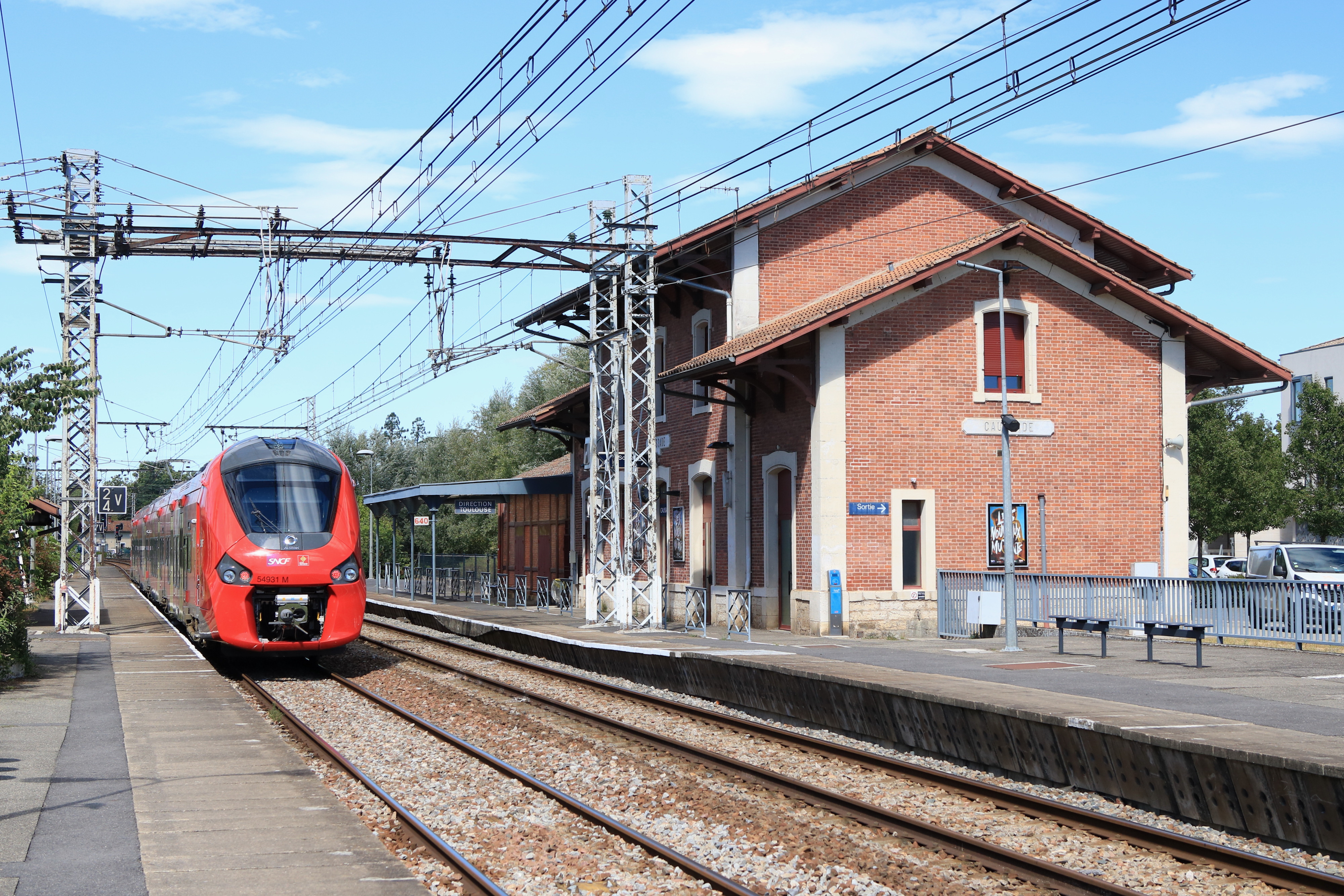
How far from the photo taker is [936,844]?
8.59 m

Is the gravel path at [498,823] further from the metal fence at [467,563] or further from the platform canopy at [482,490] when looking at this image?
the metal fence at [467,563]

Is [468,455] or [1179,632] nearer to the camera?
[1179,632]

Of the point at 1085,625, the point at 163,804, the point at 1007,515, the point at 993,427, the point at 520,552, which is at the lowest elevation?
the point at 163,804

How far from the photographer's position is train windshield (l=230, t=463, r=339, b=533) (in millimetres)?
18062

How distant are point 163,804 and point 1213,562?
5234cm

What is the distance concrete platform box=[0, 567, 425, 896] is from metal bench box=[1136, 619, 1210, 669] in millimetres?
9882

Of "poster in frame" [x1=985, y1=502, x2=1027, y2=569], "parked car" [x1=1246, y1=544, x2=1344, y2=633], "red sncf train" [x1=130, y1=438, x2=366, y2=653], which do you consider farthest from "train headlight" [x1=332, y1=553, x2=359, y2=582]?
"parked car" [x1=1246, y1=544, x2=1344, y2=633]

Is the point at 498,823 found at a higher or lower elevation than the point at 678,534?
lower

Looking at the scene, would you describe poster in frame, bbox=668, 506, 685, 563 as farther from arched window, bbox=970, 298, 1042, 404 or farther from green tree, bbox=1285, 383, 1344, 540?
green tree, bbox=1285, 383, 1344, 540

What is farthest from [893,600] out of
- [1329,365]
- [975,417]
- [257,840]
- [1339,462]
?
[1329,365]

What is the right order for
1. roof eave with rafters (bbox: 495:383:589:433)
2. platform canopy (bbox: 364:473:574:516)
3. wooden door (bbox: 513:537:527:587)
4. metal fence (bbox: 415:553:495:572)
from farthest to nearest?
metal fence (bbox: 415:553:495:572), wooden door (bbox: 513:537:527:587), platform canopy (bbox: 364:473:574:516), roof eave with rafters (bbox: 495:383:589:433)

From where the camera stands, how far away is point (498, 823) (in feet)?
31.0

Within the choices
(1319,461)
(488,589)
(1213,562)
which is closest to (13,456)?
(488,589)

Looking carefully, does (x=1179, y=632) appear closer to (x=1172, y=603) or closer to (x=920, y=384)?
(x=1172, y=603)
